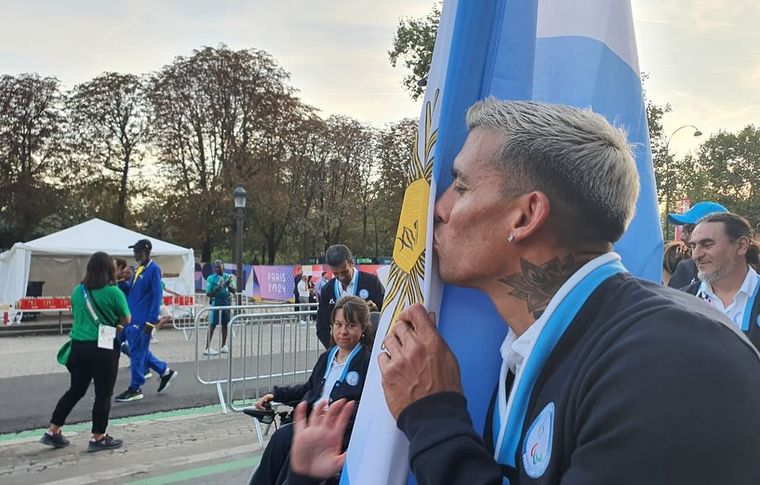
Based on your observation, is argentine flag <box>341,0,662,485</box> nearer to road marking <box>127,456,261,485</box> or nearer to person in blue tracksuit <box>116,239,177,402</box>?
road marking <box>127,456,261,485</box>

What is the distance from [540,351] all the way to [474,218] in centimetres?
26

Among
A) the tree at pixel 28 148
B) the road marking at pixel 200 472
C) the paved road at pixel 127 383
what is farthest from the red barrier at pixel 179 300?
the tree at pixel 28 148

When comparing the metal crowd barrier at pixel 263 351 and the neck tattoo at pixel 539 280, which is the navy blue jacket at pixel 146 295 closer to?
the metal crowd barrier at pixel 263 351

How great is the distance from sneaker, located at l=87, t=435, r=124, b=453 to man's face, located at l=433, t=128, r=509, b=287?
5.70 m

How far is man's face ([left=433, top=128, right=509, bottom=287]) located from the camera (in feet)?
3.54

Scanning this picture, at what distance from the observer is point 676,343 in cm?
81

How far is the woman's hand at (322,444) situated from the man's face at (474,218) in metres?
0.71

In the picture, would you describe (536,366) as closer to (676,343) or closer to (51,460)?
(676,343)

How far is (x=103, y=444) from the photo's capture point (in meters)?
5.80

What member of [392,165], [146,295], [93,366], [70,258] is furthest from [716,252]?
[392,165]

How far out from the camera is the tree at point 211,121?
31.6m

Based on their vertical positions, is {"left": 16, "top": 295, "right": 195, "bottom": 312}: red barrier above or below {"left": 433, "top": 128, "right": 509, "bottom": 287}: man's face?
below

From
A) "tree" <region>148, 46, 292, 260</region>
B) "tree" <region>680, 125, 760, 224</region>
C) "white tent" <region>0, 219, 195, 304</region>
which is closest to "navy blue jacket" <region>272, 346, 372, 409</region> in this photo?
"white tent" <region>0, 219, 195, 304</region>

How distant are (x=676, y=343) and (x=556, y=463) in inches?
9.5
